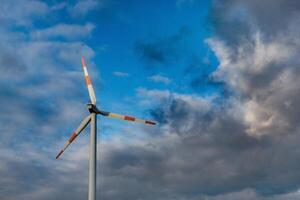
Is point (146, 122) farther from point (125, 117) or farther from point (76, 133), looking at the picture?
point (76, 133)

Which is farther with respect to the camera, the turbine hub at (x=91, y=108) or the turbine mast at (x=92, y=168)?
the turbine hub at (x=91, y=108)

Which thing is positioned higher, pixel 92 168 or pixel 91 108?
pixel 91 108

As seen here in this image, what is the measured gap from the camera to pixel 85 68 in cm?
13650

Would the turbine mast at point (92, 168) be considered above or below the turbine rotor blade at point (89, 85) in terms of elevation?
below

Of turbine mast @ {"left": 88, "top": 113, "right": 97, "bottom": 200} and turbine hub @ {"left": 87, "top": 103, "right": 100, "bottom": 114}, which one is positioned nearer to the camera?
turbine mast @ {"left": 88, "top": 113, "right": 97, "bottom": 200}

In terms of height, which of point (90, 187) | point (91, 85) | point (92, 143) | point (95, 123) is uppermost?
point (91, 85)

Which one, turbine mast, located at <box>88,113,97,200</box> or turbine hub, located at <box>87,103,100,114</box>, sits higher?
turbine hub, located at <box>87,103,100,114</box>

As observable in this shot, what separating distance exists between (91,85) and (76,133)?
52.7 feet

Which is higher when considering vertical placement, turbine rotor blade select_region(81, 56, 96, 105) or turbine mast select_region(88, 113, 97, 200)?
turbine rotor blade select_region(81, 56, 96, 105)

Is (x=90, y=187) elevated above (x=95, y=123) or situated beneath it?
situated beneath

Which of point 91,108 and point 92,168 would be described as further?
point 91,108

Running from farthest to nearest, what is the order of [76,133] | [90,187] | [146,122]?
[76,133], [146,122], [90,187]

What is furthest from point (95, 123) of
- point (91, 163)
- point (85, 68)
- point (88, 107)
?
point (85, 68)

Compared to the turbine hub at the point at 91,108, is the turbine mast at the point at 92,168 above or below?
below
